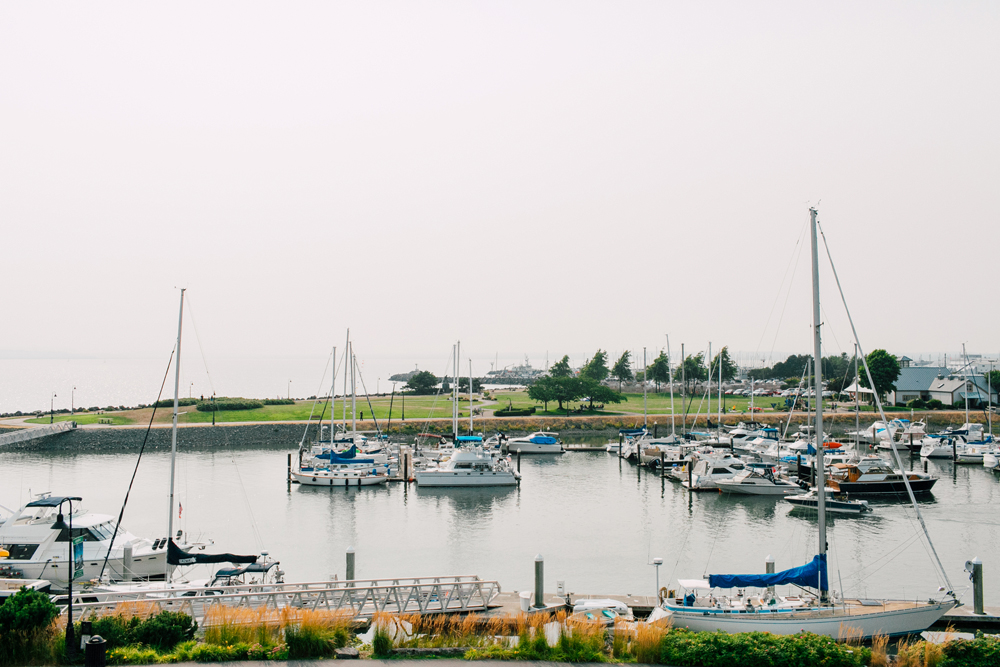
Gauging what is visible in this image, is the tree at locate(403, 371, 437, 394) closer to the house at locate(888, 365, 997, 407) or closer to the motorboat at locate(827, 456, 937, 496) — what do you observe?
the house at locate(888, 365, 997, 407)

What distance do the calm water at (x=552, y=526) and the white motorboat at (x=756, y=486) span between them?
145cm

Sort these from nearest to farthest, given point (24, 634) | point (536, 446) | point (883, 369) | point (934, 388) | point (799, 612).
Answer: point (24, 634), point (799, 612), point (536, 446), point (883, 369), point (934, 388)

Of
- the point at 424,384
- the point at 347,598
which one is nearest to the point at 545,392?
the point at 424,384

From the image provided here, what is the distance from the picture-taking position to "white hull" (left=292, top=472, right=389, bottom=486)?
49.4 m

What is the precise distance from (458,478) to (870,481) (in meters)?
26.9

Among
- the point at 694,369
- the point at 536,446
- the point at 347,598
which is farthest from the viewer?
the point at 694,369

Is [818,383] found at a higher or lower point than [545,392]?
higher

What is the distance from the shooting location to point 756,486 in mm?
46938

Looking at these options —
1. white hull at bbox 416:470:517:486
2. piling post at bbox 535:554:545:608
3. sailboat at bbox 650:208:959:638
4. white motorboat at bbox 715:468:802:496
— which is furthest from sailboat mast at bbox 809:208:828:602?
white hull at bbox 416:470:517:486

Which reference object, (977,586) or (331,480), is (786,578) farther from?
(331,480)

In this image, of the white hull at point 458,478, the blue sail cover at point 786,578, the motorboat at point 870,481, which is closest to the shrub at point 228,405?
the white hull at point 458,478

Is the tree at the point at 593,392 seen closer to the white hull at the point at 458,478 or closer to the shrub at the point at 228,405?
the shrub at the point at 228,405

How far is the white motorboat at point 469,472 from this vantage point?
49781 mm

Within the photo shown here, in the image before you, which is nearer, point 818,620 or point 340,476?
point 818,620
